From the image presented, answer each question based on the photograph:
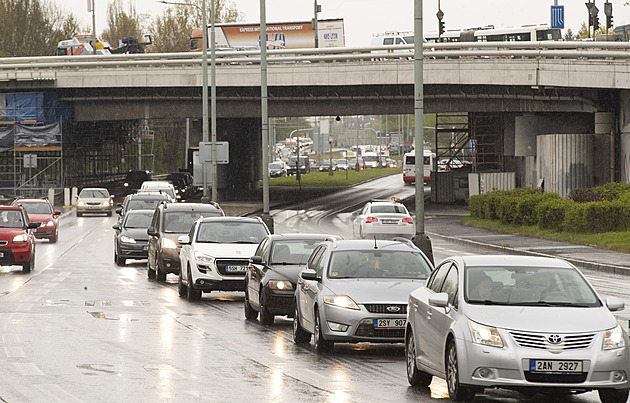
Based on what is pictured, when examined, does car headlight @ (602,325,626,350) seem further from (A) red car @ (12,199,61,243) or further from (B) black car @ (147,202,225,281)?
(A) red car @ (12,199,61,243)

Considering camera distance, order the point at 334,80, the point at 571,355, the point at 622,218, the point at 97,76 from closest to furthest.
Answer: the point at 571,355, the point at 622,218, the point at 334,80, the point at 97,76

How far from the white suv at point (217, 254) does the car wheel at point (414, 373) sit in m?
9.77

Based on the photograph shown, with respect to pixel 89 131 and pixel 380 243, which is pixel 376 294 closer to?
pixel 380 243

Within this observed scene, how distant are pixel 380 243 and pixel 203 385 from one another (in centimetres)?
491

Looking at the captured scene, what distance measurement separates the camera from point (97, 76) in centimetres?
6312

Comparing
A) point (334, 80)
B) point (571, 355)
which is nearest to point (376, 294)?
point (571, 355)

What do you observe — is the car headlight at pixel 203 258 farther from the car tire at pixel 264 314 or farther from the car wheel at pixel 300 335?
the car wheel at pixel 300 335

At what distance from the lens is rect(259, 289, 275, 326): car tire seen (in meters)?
18.2

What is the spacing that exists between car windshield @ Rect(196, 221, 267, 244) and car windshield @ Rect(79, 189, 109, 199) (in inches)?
1589

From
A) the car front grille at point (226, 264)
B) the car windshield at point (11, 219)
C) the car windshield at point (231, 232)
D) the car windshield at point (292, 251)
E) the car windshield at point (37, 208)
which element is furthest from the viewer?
the car windshield at point (37, 208)

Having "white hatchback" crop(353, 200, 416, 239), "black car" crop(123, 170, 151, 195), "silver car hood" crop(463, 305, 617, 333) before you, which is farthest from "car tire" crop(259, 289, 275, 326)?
"black car" crop(123, 170, 151, 195)

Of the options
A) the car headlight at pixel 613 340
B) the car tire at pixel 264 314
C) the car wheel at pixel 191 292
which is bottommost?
the car wheel at pixel 191 292

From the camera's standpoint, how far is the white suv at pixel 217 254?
2219cm

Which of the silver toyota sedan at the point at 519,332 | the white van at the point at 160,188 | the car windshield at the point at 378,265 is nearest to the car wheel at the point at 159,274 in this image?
the car windshield at the point at 378,265
